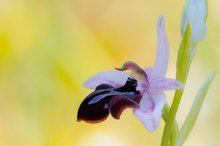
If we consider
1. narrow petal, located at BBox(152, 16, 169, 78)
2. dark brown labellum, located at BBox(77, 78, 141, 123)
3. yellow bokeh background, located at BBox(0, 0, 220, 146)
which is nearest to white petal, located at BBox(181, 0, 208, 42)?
narrow petal, located at BBox(152, 16, 169, 78)

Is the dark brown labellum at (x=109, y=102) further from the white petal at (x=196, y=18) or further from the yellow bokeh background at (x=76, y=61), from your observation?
the yellow bokeh background at (x=76, y=61)

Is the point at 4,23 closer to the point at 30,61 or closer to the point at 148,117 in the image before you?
the point at 30,61

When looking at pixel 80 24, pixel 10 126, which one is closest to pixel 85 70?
pixel 80 24

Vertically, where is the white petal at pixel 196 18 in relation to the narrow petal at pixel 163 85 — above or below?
above

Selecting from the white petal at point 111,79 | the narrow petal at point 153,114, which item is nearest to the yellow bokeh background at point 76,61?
the white petal at point 111,79

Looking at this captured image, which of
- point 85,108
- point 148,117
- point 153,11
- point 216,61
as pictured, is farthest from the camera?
point 153,11

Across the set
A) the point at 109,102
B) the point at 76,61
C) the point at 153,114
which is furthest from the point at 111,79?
the point at 76,61

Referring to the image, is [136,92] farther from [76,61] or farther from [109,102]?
[76,61]
